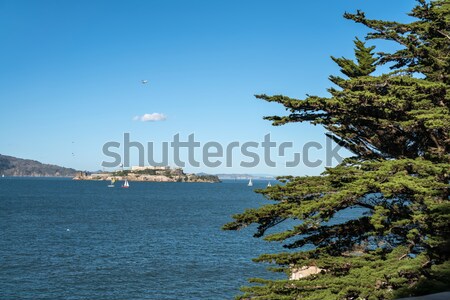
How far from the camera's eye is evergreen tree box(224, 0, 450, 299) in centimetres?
1019

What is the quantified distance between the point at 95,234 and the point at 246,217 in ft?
136

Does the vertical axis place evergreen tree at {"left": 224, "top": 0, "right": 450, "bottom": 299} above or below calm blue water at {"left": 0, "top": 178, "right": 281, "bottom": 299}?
above

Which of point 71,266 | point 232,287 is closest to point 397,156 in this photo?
point 232,287

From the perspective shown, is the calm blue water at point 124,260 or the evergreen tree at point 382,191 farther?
the calm blue water at point 124,260

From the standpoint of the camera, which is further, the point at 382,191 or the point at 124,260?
the point at 124,260

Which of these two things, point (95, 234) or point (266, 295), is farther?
point (95, 234)

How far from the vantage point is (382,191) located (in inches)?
406

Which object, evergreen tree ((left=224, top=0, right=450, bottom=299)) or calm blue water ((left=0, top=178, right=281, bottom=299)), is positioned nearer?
evergreen tree ((left=224, top=0, right=450, bottom=299))

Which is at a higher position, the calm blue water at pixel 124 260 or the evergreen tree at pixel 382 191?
the evergreen tree at pixel 382 191

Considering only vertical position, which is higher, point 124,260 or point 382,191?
point 382,191

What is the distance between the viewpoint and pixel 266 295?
11.1 metres

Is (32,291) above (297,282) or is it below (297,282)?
below

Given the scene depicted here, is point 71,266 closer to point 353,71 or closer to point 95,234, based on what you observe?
point 95,234

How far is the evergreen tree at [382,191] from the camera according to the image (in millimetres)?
10194
